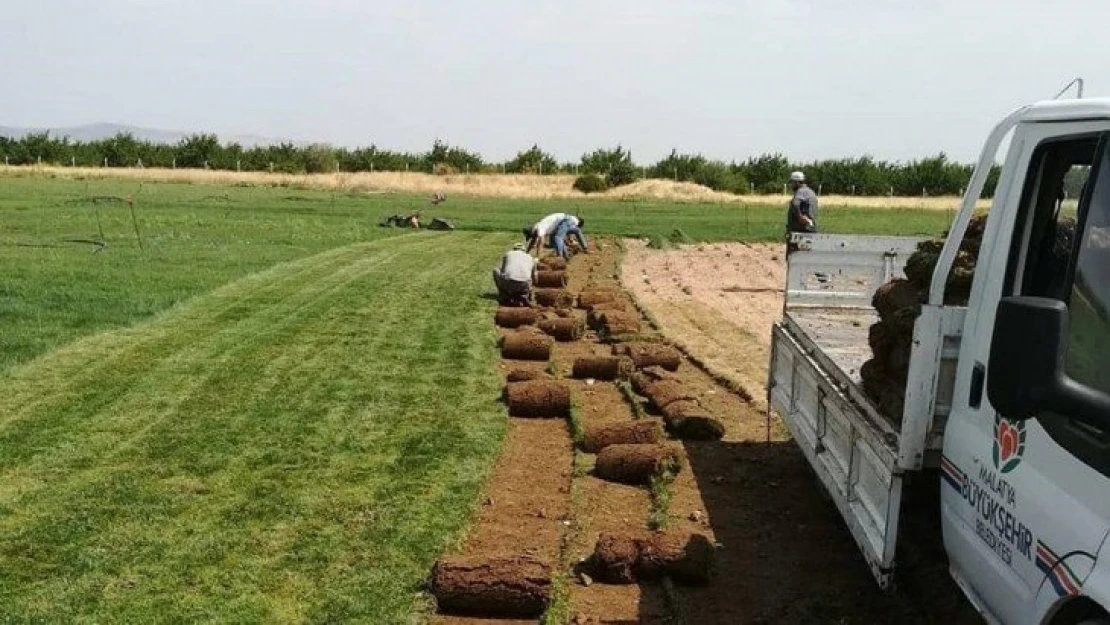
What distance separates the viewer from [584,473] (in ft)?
24.8

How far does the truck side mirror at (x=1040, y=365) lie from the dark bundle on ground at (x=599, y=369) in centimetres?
781

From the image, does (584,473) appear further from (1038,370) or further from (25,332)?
(25,332)

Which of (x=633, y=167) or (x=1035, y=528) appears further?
(x=633, y=167)

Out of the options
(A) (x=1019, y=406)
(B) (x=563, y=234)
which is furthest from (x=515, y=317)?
(A) (x=1019, y=406)

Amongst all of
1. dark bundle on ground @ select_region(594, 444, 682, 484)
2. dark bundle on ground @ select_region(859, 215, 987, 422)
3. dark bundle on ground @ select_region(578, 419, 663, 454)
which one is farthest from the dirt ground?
dark bundle on ground @ select_region(859, 215, 987, 422)

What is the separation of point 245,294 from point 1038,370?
574 inches

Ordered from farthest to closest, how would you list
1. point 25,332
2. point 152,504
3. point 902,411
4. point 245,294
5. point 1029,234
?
point 245,294
point 25,332
point 152,504
point 902,411
point 1029,234

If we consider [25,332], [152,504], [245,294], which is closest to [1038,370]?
[152,504]

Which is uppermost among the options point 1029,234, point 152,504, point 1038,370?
point 1029,234

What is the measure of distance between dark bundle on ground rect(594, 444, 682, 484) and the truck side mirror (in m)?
4.75

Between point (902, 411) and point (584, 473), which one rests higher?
point (902, 411)

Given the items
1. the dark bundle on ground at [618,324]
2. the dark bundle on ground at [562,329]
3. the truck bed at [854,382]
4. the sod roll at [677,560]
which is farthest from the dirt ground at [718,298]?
the sod roll at [677,560]

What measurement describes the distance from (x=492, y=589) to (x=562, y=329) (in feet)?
25.3

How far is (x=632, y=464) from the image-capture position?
24.2 ft
